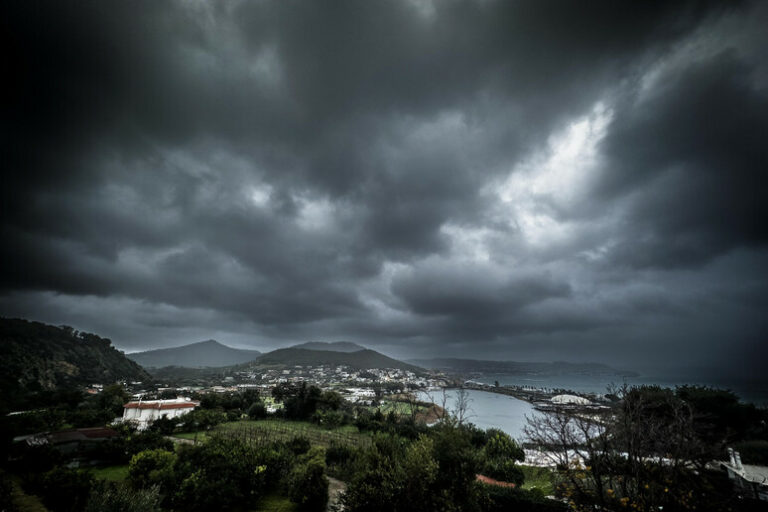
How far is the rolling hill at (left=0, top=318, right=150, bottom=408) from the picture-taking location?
52.8 meters

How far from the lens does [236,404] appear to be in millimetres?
41312

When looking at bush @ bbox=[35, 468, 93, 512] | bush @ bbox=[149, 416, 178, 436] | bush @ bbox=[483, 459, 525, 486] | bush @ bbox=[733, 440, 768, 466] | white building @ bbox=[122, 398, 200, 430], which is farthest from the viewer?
white building @ bbox=[122, 398, 200, 430]

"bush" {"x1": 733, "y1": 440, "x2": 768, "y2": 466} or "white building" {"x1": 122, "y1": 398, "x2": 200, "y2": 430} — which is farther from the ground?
"bush" {"x1": 733, "y1": 440, "x2": 768, "y2": 466}

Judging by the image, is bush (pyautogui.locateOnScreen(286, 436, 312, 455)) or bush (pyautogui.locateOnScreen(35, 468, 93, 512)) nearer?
bush (pyautogui.locateOnScreen(35, 468, 93, 512))

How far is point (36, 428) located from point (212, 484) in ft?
76.8

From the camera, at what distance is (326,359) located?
16938 centimetres

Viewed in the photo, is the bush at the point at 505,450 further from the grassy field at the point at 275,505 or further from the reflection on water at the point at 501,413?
the grassy field at the point at 275,505

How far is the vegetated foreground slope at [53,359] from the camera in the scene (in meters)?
53.2

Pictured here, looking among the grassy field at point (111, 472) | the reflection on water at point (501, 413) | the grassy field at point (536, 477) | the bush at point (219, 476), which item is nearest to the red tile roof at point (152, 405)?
the grassy field at point (111, 472)

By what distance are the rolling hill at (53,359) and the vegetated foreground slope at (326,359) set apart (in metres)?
72.4

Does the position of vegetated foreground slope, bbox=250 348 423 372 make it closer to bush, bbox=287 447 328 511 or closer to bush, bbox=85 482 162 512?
bush, bbox=287 447 328 511

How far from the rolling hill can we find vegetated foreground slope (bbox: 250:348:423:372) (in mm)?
72408

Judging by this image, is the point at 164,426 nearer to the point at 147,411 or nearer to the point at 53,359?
the point at 147,411

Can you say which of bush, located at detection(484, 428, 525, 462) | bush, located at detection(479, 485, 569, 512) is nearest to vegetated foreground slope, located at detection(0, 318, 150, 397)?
bush, located at detection(484, 428, 525, 462)
